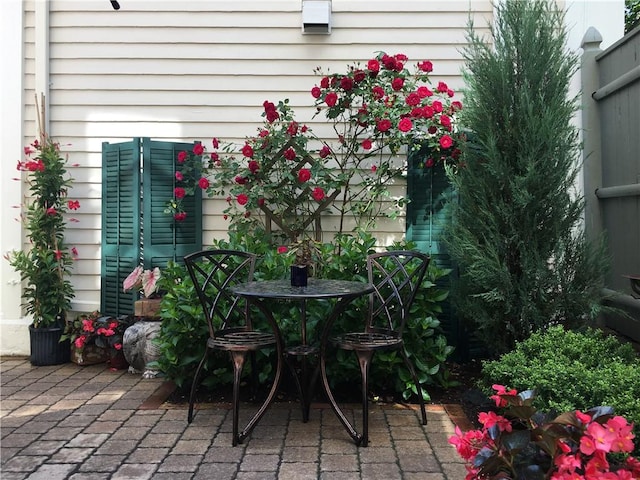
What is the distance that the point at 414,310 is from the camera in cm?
351

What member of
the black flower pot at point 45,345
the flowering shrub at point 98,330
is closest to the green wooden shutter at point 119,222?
the flowering shrub at point 98,330

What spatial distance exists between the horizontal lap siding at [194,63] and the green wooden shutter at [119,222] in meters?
0.17

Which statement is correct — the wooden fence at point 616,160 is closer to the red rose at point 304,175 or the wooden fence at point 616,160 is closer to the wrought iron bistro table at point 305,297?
the wrought iron bistro table at point 305,297

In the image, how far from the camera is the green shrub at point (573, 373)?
223 cm

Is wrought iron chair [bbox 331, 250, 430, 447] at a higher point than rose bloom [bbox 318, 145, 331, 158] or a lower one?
lower

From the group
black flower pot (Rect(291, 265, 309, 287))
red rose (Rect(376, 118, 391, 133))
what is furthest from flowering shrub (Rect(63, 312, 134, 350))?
red rose (Rect(376, 118, 391, 133))

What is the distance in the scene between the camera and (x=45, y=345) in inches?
173

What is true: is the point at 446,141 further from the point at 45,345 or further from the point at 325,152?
the point at 45,345

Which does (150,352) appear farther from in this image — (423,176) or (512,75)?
(512,75)

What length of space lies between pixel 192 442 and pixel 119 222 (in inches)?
89.4

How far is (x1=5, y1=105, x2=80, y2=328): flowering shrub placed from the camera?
4379mm

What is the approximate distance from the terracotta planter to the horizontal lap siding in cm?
54

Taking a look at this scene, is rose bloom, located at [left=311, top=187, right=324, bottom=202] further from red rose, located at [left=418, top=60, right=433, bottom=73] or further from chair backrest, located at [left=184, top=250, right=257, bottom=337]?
red rose, located at [left=418, top=60, right=433, bottom=73]

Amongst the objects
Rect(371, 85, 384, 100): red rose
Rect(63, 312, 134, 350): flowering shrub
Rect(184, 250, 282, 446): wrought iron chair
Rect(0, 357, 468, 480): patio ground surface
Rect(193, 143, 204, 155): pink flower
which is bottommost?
→ Rect(0, 357, 468, 480): patio ground surface
